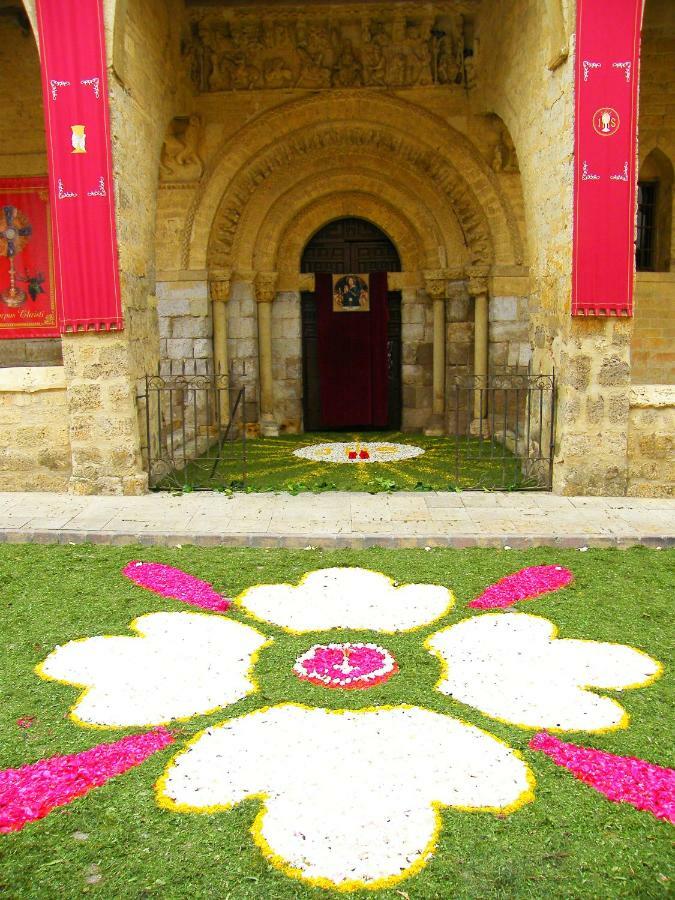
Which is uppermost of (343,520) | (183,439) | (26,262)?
(26,262)

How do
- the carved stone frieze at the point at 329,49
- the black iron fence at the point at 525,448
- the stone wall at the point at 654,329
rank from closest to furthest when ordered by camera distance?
1. the black iron fence at the point at 525,448
2. the carved stone frieze at the point at 329,49
3. the stone wall at the point at 654,329

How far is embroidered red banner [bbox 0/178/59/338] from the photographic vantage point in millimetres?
9672

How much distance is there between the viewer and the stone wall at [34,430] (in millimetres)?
6793

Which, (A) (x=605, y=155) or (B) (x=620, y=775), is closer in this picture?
(B) (x=620, y=775)

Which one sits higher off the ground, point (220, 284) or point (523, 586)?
point (220, 284)

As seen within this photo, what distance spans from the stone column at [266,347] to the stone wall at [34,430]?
4034 mm

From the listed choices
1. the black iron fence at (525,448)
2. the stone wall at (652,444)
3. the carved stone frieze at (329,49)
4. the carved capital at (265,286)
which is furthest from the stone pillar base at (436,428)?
the carved stone frieze at (329,49)

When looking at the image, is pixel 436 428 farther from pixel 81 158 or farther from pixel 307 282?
pixel 81 158

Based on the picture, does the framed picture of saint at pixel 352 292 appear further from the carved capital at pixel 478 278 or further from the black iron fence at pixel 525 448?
the black iron fence at pixel 525 448

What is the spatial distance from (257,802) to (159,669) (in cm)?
116

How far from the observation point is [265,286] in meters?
10.4

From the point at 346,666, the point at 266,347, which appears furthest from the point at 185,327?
the point at 346,666

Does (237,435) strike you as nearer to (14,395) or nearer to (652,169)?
(14,395)

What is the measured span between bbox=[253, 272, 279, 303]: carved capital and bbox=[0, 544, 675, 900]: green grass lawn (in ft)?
20.7
